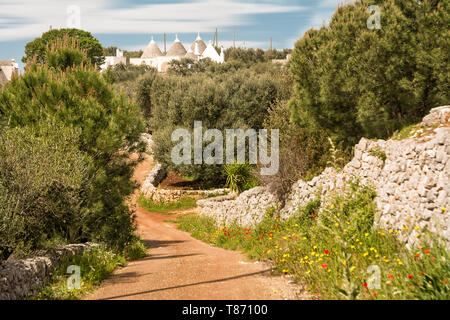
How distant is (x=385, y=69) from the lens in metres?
15.0

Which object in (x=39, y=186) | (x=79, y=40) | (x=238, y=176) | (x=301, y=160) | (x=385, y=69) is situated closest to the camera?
(x=39, y=186)

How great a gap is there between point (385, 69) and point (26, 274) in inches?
487

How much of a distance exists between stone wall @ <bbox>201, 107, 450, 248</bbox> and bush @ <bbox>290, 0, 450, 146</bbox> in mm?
4559

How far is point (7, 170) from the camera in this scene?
8859 millimetres

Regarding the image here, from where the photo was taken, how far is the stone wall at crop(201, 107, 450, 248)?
7.41m

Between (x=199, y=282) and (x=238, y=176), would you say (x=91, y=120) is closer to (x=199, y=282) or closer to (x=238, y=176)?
(x=199, y=282)

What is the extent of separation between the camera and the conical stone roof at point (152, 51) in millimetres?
97000

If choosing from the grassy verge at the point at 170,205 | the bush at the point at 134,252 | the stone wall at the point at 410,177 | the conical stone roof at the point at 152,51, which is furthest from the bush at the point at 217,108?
the conical stone roof at the point at 152,51

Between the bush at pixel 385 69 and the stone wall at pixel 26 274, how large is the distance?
10.6m

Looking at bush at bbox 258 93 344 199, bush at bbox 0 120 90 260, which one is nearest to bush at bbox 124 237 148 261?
bush at bbox 0 120 90 260

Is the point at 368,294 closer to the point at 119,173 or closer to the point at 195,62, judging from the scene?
the point at 119,173

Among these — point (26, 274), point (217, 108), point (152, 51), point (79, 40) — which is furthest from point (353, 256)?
point (152, 51)

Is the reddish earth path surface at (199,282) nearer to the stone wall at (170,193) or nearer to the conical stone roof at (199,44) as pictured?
the stone wall at (170,193)

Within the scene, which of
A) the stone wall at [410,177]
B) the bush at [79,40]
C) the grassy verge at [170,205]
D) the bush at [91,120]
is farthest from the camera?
the bush at [79,40]
